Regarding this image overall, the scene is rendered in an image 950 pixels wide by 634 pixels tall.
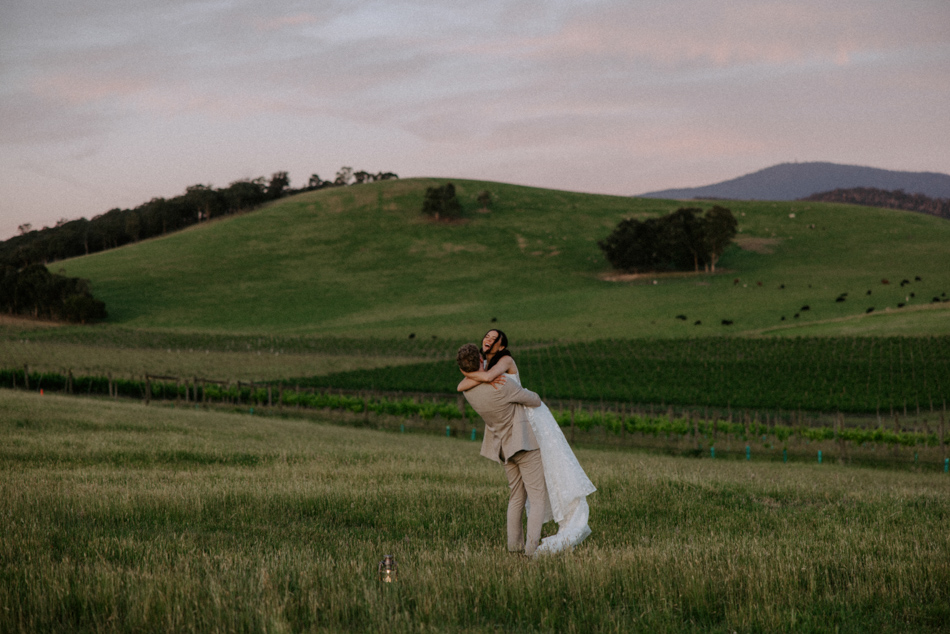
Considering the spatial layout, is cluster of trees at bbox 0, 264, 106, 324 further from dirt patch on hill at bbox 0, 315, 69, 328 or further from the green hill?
the green hill

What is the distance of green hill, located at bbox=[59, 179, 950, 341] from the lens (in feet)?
237

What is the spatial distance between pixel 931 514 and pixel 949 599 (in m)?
5.08

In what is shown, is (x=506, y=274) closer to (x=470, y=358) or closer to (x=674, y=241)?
(x=674, y=241)

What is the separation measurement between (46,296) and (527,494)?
328 ft

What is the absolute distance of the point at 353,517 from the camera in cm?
943

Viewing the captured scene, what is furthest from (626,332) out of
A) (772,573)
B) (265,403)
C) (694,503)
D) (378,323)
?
(772,573)

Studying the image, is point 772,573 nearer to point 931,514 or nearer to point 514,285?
point 931,514

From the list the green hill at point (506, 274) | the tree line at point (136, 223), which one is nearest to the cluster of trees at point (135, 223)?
the tree line at point (136, 223)

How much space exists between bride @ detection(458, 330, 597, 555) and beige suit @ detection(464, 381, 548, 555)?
0.25ft

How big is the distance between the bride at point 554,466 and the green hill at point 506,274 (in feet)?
179

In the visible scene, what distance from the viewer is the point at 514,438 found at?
731 cm

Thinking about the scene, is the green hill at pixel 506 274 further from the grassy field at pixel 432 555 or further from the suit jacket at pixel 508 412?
the suit jacket at pixel 508 412

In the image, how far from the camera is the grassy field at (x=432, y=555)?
5.14 m

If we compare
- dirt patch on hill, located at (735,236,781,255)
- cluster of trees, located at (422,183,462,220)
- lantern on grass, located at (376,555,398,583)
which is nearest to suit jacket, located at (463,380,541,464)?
lantern on grass, located at (376,555,398,583)
